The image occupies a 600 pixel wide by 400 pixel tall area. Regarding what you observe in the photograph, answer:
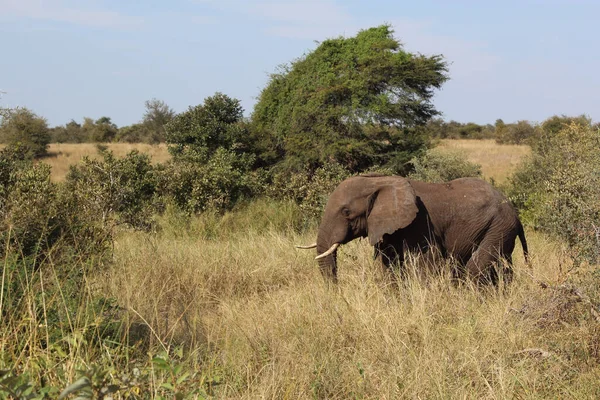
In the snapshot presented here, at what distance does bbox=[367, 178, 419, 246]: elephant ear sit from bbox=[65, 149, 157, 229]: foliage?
4.17m

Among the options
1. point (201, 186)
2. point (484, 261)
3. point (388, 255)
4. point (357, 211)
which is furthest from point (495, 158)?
point (357, 211)

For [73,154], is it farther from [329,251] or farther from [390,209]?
[390,209]

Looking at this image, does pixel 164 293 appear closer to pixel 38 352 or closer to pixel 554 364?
pixel 38 352

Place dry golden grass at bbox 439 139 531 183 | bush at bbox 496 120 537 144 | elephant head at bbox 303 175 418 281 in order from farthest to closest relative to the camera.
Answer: bush at bbox 496 120 537 144 → dry golden grass at bbox 439 139 531 183 → elephant head at bbox 303 175 418 281

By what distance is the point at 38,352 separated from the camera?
4.19m

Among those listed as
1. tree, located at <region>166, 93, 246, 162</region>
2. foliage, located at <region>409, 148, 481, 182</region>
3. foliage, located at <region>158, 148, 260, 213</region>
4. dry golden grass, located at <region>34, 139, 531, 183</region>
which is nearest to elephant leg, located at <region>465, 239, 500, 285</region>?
foliage, located at <region>158, 148, 260, 213</region>

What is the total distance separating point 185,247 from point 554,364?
18.6ft

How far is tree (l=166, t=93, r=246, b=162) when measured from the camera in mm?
16547

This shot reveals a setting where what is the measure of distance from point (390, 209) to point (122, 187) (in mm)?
6245

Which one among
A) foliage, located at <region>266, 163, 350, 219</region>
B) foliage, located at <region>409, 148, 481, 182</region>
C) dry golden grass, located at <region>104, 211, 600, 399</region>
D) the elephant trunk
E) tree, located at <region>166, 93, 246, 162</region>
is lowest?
dry golden grass, located at <region>104, 211, 600, 399</region>

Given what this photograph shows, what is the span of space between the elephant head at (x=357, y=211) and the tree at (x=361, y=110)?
7.91 metres

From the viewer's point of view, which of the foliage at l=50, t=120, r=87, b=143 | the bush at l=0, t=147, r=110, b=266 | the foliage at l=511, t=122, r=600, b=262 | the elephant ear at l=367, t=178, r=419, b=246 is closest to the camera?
the bush at l=0, t=147, r=110, b=266

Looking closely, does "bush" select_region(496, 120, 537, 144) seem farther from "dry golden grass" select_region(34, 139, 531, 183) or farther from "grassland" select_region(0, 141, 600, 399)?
"grassland" select_region(0, 141, 600, 399)

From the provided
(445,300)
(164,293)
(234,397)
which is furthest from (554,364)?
(164,293)
